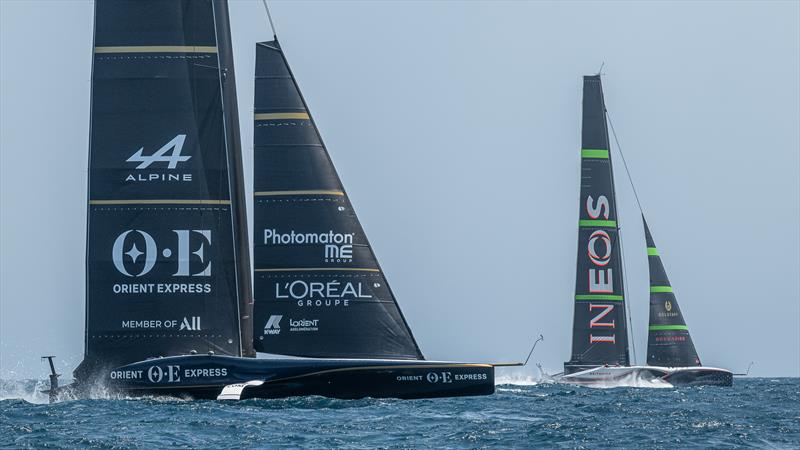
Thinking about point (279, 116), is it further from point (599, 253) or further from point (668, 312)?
point (668, 312)

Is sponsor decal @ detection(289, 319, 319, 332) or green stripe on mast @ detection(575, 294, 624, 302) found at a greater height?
green stripe on mast @ detection(575, 294, 624, 302)

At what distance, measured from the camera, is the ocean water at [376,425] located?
25.9 metres

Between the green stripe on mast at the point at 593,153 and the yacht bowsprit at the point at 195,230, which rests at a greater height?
the green stripe on mast at the point at 593,153

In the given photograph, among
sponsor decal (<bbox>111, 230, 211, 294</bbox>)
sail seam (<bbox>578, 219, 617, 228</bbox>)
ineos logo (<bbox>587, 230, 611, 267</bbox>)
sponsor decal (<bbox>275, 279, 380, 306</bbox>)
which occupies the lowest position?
sponsor decal (<bbox>275, 279, 380, 306</bbox>)

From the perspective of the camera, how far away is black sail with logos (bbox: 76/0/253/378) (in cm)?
3350

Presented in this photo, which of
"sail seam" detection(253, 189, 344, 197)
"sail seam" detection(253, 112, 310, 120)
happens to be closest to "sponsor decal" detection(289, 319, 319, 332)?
"sail seam" detection(253, 189, 344, 197)

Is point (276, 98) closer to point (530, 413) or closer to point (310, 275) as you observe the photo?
point (310, 275)

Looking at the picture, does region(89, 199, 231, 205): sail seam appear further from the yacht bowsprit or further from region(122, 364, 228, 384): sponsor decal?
region(122, 364, 228, 384): sponsor decal

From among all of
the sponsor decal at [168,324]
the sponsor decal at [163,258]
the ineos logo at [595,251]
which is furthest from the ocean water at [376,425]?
the ineos logo at [595,251]

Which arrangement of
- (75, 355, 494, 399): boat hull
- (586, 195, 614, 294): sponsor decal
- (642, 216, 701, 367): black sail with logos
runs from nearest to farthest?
(75, 355, 494, 399): boat hull → (586, 195, 614, 294): sponsor decal → (642, 216, 701, 367): black sail with logos

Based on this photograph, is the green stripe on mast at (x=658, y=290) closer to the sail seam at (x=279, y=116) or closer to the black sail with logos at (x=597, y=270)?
the black sail with logos at (x=597, y=270)

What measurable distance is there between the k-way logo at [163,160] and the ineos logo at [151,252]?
44.8 inches

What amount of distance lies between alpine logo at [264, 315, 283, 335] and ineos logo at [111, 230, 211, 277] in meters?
1.65

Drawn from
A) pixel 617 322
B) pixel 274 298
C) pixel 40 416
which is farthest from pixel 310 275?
pixel 617 322
